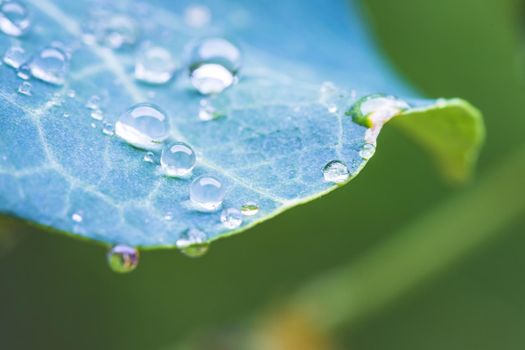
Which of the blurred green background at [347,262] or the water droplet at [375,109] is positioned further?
the blurred green background at [347,262]

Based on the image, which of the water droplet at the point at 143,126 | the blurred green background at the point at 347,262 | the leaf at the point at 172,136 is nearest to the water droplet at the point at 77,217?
the leaf at the point at 172,136

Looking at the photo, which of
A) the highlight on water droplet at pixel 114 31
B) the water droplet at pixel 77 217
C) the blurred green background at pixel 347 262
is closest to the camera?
the water droplet at pixel 77 217

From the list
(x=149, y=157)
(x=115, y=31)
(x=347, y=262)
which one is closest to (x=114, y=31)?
(x=115, y=31)

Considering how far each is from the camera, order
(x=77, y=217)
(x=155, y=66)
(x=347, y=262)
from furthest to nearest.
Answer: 1. (x=347, y=262)
2. (x=155, y=66)
3. (x=77, y=217)

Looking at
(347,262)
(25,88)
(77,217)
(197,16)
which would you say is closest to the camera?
(77,217)

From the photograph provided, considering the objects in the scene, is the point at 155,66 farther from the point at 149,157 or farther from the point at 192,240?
the point at 192,240

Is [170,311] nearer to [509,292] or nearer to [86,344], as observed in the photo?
[86,344]

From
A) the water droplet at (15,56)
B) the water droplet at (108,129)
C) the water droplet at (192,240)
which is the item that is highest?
the water droplet at (15,56)

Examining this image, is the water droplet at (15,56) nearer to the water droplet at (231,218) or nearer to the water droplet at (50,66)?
the water droplet at (50,66)
